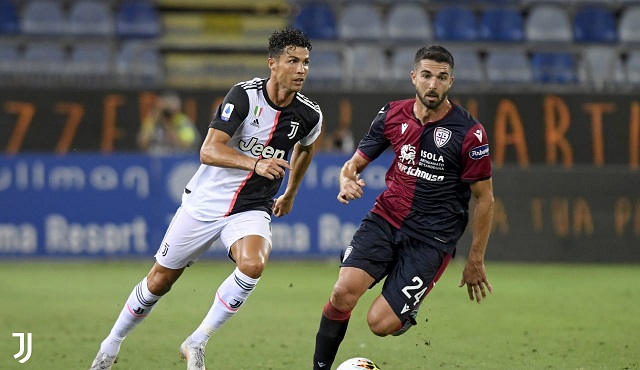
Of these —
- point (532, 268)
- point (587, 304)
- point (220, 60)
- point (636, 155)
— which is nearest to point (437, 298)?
point (587, 304)

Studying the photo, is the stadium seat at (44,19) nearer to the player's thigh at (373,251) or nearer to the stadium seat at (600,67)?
the stadium seat at (600,67)

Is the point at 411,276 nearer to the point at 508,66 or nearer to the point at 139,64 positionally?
the point at 139,64

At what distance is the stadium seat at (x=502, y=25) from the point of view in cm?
1936

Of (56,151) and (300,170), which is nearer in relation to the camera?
(300,170)

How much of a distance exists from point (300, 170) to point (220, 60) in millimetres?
11170

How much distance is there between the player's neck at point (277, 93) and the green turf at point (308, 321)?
1910mm

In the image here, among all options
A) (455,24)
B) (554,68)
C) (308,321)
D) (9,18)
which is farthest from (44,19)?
(308,321)

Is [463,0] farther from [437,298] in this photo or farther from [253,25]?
[437,298]

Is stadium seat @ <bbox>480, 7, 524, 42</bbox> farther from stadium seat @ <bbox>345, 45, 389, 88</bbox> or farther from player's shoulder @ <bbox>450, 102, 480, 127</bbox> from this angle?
player's shoulder @ <bbox>450, 102, 480, 127</bbox>

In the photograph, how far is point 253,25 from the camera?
19516 mm

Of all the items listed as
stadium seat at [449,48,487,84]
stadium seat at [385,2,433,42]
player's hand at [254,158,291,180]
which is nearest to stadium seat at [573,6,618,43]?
stadium seat at [449,48,487,84]

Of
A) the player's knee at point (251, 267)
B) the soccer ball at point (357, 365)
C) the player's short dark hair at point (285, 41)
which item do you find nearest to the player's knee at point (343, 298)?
the soccer ball at point (357, 365)

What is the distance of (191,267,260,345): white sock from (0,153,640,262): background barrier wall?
821 cm

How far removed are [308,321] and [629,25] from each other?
1191cm
